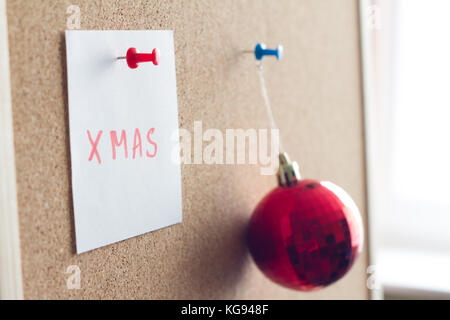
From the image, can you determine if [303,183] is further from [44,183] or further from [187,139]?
[44,183]

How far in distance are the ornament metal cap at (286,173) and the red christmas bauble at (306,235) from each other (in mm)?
16

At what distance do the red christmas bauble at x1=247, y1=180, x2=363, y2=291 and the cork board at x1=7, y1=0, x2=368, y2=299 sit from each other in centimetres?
5

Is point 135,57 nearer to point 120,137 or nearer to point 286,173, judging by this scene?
point 120,137

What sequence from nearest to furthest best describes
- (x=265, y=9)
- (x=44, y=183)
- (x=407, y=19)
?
(x=44, y=183) → (x=265, y=9) → (x=407, y=19)

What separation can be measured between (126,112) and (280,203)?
0.17 m

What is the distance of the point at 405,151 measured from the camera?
109 centimetres

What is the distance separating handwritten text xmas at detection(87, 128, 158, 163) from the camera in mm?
321

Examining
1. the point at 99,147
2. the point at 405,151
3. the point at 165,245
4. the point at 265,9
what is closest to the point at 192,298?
the point at 165,245

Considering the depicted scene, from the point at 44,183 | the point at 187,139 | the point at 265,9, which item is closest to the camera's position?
the point at 44,183

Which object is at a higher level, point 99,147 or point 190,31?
point 190,31

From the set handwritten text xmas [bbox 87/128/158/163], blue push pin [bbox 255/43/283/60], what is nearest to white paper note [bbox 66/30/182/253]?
handwritten text xmas [bbox 87/128/158/163]

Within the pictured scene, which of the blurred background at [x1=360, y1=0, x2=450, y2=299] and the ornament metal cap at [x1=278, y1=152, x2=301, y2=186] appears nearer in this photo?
the ornament metal cap at [x1=278, y1=152, x2=301, y2=186]

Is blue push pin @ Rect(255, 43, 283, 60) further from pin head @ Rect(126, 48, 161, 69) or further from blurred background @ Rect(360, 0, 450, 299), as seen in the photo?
blurred background @ Rect(360, 0, 450, 299)

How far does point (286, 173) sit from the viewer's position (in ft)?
1.52
